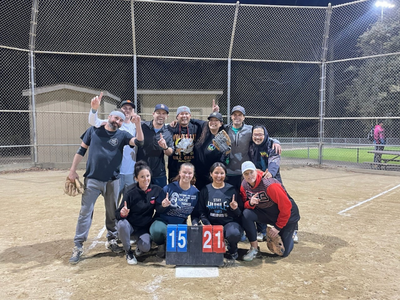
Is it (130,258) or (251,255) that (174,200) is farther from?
Answer: (251,255)

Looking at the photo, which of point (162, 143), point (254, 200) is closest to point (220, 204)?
point (254, 200)

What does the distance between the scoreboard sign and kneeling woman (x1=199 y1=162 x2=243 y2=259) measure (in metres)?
0.21

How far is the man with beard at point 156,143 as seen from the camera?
3762 mm

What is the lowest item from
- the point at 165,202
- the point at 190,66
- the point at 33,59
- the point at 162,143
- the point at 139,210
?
the point at 139,210

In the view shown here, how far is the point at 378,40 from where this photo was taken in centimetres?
2420

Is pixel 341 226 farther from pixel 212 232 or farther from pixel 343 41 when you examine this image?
pixel 343 41

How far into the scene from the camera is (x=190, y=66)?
22.4 m

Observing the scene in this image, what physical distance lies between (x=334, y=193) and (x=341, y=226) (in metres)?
2.56

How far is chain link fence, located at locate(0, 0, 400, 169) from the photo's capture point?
33.0ft

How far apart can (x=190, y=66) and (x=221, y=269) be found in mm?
20898

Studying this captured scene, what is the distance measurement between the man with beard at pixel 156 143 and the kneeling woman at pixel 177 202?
443mm

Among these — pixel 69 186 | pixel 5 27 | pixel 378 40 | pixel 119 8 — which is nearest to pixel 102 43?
pixel 119 8

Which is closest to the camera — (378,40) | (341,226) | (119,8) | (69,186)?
(69,186)

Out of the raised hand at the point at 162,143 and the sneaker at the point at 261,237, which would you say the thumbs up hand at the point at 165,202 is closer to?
the raised hand at the point at 162,143
